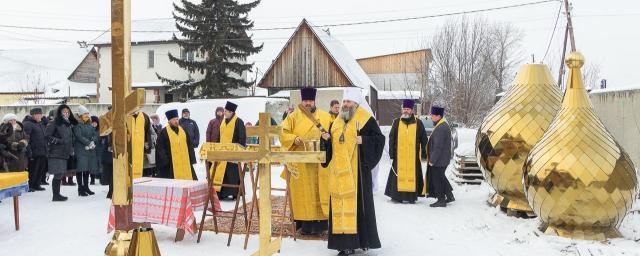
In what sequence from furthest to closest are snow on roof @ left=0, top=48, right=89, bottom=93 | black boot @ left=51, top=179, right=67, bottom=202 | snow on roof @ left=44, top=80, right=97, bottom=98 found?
snow on roof @ left=0, top=48, right=89, bottom=93 → snow on roof @ left=44, top=80, right=97, bottom=98 → black boot @ left=51, top=179, right=67, bottom=202

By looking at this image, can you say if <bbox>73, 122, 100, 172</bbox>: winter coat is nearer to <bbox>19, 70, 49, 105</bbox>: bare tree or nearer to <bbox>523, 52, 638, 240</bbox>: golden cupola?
<bbox>523, 52, 638, 240</bbox>: golden cupola

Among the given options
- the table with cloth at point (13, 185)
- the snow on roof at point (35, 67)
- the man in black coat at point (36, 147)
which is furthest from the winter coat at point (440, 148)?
the snow on roof at point (35, 67)

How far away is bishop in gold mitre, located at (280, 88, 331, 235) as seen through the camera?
22.9 ft

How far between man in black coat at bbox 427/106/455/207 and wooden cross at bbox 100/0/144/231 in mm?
7523

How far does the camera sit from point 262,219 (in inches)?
208

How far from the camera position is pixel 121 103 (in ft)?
9.11

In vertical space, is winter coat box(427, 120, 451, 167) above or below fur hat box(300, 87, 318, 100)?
below

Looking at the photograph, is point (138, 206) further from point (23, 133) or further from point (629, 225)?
point (629, 225)

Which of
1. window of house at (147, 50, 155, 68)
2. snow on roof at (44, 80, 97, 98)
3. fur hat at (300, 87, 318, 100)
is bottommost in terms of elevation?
fur hat at (300, 87, 318, 100)

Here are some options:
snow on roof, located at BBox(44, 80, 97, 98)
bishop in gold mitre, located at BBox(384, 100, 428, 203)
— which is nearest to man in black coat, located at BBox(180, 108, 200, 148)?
bishop in gold mitre, located at BBox(384, 100, 428, 203)

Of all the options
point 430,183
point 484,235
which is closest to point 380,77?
point 430,183

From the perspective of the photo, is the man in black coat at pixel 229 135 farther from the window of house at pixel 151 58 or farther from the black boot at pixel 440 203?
the window of house at pixel 151 58

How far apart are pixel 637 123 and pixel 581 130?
2.78m

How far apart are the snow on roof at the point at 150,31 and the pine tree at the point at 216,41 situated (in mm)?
8495
